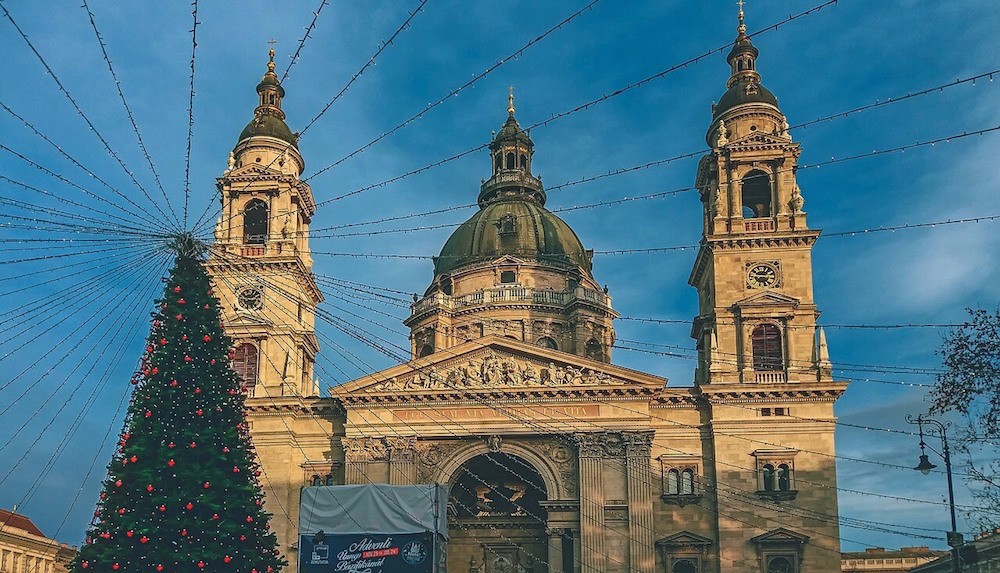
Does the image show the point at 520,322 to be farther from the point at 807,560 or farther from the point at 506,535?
the point at 807,560

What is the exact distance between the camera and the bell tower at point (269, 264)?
56844 millimetres

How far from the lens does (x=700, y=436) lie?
53625 mm

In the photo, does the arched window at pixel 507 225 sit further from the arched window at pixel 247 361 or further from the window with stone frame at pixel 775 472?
the window with stone frame at pixel 775 472

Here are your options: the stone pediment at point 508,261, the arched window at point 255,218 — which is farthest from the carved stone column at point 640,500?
the stone pediment at point 508,261

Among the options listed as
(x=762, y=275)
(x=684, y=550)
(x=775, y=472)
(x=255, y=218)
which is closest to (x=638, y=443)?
(x=684, y=550)

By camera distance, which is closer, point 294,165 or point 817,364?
point 817,364

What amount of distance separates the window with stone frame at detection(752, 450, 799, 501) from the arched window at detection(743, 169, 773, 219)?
41.7 ft

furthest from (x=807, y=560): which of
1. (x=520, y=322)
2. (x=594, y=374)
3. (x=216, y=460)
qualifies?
(x=216, y=460)

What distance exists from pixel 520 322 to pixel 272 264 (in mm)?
18002

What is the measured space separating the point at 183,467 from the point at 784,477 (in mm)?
29974

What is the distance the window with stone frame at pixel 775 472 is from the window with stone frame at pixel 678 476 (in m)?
2.83

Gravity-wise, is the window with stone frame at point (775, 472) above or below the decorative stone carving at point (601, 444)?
below

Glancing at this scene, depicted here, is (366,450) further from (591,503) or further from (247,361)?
(591,503)

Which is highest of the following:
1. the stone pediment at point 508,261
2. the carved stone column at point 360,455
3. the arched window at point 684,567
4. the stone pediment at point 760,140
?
the stone pediment at point 760,140
